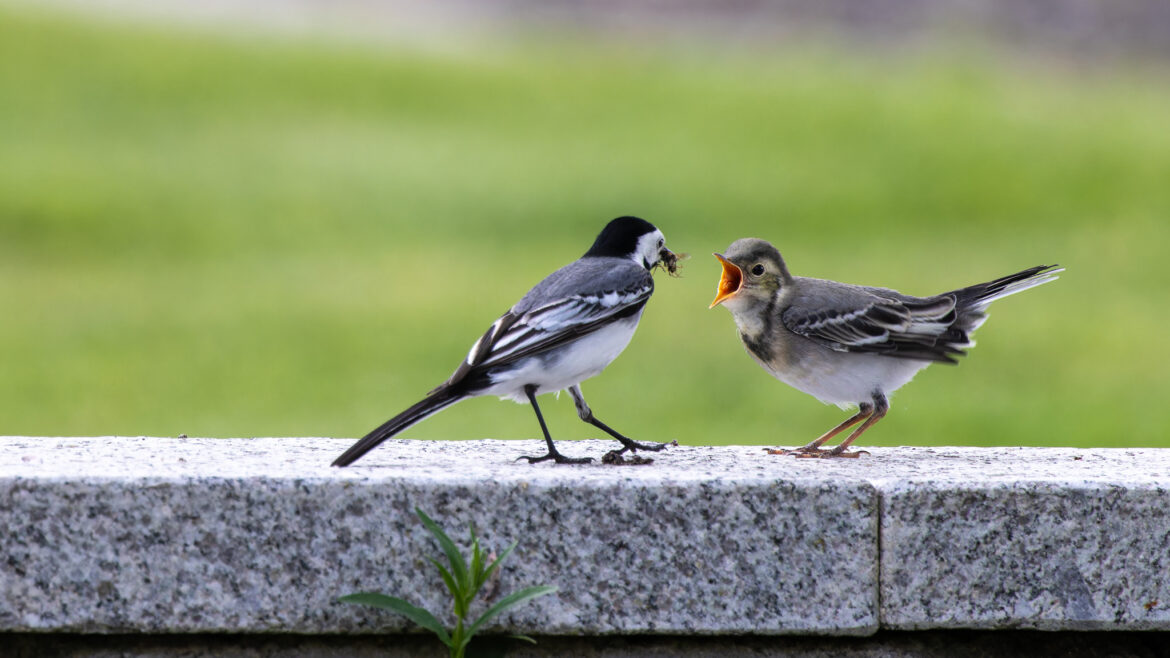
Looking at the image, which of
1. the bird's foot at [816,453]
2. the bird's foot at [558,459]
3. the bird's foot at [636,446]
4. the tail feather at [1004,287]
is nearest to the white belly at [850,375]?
the bird's foot at [816,453]

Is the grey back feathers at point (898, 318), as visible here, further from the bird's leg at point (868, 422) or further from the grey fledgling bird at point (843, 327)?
the bird's leg at point (868, 422)

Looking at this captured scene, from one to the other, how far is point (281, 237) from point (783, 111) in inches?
437

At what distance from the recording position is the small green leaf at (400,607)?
3365 mm

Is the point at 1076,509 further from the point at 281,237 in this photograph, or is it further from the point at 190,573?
the point at 281,237

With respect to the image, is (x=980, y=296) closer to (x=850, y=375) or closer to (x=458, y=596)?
(x=850, y=375)

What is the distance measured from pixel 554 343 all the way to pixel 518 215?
15278 mm

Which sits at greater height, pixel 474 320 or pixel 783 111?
pixel 783 111

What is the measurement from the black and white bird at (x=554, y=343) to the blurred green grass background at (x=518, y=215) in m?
6.29

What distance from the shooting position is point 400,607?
3.37 metres

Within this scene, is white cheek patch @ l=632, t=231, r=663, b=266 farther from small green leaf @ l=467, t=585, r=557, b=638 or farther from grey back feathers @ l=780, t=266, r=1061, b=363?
small green leaf @ l=467, t=585, r=557, b=638

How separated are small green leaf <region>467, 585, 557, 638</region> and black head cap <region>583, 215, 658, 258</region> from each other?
167cm

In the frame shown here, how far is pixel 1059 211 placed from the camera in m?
20.2

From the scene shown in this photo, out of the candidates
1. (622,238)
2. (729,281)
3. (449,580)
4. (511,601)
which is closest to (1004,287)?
(729,281)

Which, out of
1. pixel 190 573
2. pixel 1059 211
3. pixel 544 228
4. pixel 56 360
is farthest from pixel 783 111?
pixel 190 573
